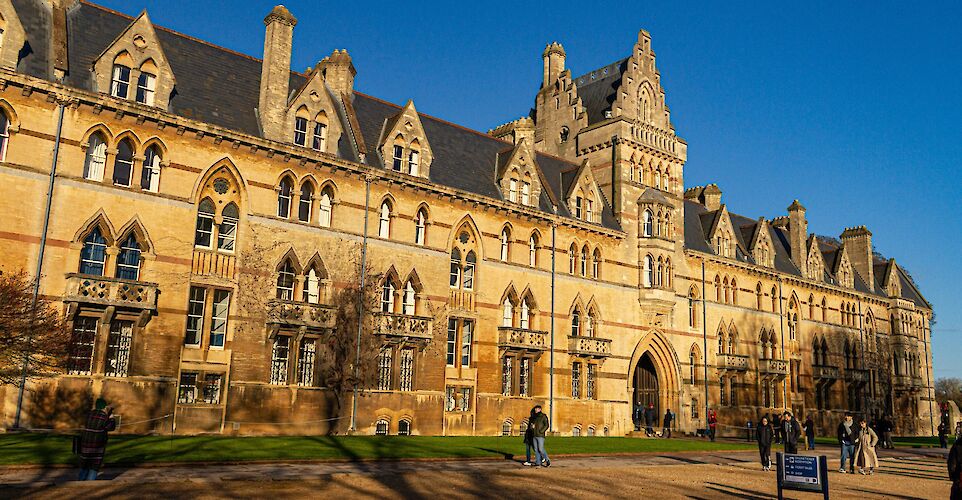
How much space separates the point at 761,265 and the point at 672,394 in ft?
47.3

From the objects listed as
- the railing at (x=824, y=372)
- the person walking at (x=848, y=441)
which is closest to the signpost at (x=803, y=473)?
the person walking at (x=848, y=441)

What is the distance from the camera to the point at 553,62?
184ft

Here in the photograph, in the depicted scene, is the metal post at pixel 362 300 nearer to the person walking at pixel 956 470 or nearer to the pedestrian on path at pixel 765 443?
the pedestrian on path at pixel 765 443

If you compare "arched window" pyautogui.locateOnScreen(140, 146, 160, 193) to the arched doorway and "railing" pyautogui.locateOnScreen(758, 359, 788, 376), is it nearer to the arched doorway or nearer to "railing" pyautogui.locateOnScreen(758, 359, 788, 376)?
the arched doorway

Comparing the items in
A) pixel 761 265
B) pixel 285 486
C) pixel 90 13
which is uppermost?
pixel 90 13

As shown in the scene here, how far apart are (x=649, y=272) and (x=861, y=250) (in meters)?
33.5

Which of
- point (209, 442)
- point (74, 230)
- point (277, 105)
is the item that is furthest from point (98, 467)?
point (277, 105)

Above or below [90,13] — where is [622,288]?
below

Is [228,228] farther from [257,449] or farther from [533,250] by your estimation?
[533,250]

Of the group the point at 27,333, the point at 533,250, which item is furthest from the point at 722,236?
the point at 27,333

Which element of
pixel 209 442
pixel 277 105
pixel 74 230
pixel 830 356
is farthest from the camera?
pixel 830 356

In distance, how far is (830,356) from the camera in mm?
64312

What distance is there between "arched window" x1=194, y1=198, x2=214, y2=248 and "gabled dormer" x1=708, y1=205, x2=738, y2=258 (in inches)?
1437

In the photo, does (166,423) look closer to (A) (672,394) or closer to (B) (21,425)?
(B) (21,425)
